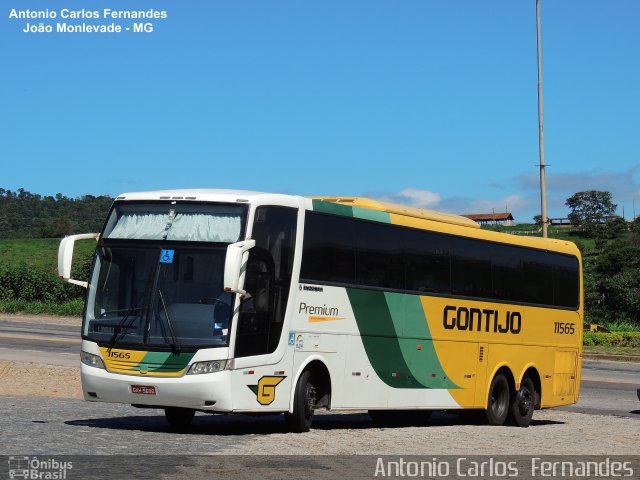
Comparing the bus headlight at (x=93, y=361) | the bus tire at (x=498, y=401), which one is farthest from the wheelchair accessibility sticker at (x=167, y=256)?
the bus tire at (x=498, y=401)

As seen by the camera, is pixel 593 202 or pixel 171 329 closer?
pixel 171 329

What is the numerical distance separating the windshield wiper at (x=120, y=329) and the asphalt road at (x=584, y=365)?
11588 millimetres

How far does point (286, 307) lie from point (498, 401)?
7.02 m

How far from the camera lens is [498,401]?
818 inches

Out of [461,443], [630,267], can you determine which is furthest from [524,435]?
[630,267]

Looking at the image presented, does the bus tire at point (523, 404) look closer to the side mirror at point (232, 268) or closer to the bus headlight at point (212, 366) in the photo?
the bus headlight at point (212, 366)

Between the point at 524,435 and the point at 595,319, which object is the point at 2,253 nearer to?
the point at 595,319

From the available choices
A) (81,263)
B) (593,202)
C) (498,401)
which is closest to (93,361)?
(498,401)

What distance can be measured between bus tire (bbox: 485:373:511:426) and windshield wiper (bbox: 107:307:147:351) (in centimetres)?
799

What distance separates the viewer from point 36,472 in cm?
1008

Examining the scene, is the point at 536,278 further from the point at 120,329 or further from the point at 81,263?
the point at 81,263

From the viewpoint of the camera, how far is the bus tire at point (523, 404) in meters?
21.0

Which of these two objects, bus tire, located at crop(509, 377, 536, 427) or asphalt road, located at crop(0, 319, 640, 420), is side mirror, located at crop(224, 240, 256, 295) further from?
Result: asphalt road, located at crop(0, 319, 640, 420)

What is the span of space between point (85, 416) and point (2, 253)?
9521 cm
